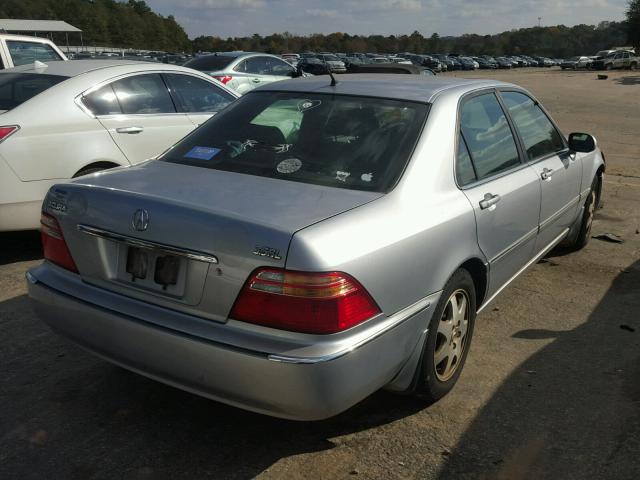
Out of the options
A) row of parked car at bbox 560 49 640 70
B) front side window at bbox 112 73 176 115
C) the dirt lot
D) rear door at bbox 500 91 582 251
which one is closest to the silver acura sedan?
the dirt lot

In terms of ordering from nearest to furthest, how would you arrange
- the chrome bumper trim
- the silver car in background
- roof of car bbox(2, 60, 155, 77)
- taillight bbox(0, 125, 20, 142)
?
the chrome bumper trim, taillight bbox(0, 125, 20, 142), roof of car bbox(2, 60, 155, 77), the silver car in background

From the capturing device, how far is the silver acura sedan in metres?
2.42

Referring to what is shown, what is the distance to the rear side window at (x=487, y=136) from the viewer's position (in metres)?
3.57

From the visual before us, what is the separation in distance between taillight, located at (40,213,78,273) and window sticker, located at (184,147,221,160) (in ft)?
2.60

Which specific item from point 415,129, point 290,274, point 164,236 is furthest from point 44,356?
point 415,129

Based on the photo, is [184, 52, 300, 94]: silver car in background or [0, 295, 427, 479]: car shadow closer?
[0, 295, 427, 479]: car shadow

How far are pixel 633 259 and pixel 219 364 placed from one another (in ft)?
14.9

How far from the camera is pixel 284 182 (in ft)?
9.95

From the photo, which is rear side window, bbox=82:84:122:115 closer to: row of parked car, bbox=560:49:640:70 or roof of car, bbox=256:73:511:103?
roof of car, bbox=256:73:511:103

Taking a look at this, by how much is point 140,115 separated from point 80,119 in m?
0.63

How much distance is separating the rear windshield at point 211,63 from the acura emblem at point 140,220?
11.8 metres

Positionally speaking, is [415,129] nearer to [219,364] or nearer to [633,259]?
[219,364]

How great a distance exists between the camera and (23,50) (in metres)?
9.86

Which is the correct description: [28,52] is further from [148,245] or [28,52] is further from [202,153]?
[148,245]
